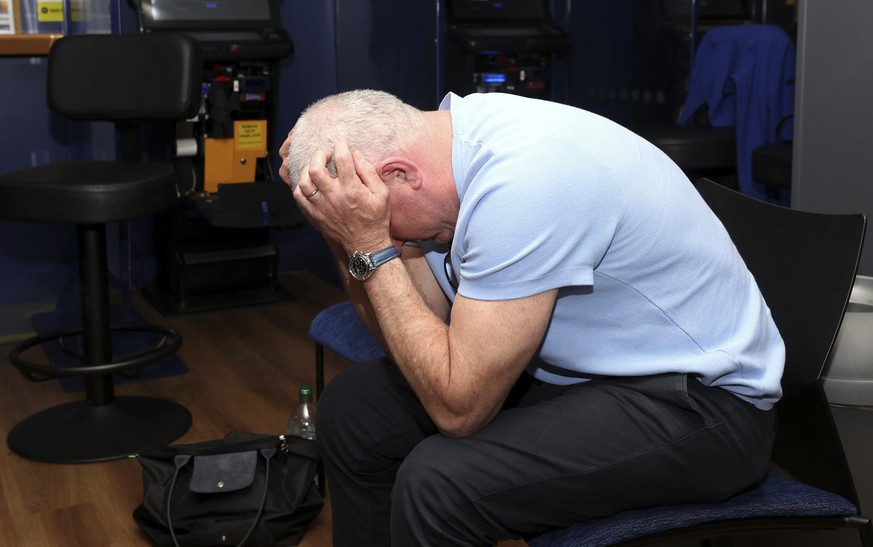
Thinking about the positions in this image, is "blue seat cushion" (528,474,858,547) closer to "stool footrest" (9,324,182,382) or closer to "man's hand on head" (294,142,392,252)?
"man's hand on head" (294,142,392,252)

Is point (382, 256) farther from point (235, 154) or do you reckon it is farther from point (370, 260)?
point (235, 154)

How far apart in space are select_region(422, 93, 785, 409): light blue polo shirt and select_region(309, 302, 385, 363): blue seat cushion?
71 cm

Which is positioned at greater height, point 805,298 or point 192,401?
point 805,298

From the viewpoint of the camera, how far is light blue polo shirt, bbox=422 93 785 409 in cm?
131

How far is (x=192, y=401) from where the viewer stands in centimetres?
307

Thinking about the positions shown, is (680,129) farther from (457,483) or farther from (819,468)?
(457,483)

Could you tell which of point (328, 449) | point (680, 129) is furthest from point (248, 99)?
point (328, 449)

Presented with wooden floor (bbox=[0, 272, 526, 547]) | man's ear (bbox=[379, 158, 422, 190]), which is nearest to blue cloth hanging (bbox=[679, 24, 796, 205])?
wooden floor (bbox=[0, 272, 526, 547])

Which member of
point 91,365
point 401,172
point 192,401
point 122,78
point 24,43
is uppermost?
point 24,43

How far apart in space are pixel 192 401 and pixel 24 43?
1225mm

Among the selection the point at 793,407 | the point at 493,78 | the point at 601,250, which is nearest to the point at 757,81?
the point at 493,78

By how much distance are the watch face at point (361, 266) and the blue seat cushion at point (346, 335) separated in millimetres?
659

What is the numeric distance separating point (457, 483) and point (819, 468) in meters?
0.63

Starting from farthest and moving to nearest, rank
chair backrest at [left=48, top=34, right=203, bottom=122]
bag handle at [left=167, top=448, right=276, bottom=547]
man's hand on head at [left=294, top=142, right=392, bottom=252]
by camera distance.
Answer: chair backrest at [left=48, top=34, right=203, bottom=122]
bag handle at [left=167, top=448, right=276, bottom=547]
man's hand on head at [left=294, top=142, right=392, bottom=252]
